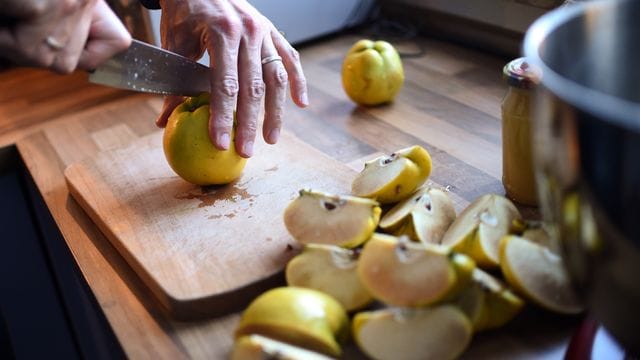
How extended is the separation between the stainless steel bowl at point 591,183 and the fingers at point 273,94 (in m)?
0.48

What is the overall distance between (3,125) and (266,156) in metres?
0.58

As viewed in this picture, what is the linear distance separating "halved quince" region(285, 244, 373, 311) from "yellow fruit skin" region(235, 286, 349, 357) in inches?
1.0

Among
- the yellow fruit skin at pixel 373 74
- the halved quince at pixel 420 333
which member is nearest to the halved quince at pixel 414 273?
the halved quince at pixel 420 333

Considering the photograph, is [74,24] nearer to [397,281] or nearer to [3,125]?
[397,281]

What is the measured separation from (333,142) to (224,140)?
27 centimetres

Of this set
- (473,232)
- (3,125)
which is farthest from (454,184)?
(3,125)

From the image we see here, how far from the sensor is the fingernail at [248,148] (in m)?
0.85

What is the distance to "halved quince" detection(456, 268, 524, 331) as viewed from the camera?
542 mm

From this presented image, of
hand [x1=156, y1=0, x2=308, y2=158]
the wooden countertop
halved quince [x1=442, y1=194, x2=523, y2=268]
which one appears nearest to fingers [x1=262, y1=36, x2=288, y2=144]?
hand [x1=156, y1=0, x2=308, y2=158]

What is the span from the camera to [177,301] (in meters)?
0.65

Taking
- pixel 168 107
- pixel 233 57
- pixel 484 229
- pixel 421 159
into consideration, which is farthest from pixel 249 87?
pixel 484 229

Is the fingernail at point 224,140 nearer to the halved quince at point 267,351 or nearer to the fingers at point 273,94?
the fingers at point 273,94

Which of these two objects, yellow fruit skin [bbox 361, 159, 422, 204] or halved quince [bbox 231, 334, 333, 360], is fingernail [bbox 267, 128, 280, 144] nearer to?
yellow fruit skin [bbox 361, 159, 422, 204]

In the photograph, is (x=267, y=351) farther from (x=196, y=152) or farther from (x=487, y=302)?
(x=196, y=152)
